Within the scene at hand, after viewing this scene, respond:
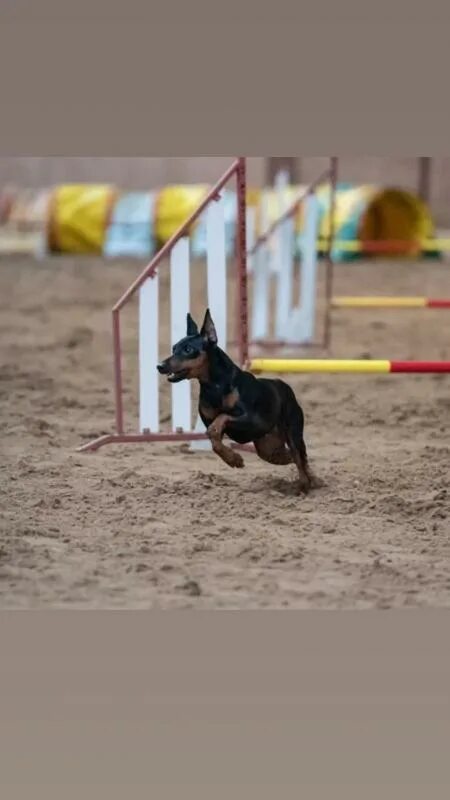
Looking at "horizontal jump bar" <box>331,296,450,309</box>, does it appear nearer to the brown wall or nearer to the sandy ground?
the sandy ground

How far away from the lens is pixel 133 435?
519cm

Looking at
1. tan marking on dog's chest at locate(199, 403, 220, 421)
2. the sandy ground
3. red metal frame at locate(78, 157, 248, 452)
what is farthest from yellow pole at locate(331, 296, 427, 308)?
tan marking on dog's chest at locate(199, 403, 220, 421)

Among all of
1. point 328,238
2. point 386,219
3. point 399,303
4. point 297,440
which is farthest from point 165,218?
point 297,440

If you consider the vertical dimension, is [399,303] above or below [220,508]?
above

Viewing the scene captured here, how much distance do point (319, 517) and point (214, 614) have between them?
3.77ft

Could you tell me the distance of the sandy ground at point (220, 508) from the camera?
3496mm

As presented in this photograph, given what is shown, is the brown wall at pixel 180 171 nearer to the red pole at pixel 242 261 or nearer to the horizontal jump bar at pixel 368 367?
the red pole at pixel 242 261

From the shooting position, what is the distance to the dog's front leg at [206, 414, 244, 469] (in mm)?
4195

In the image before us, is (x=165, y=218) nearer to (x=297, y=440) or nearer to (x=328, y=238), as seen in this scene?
(x=328, y=238)

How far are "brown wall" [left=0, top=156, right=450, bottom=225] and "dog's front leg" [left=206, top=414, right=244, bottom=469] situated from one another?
49.3ft

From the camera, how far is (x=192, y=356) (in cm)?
416

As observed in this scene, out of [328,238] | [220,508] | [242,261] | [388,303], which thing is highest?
[328,238]

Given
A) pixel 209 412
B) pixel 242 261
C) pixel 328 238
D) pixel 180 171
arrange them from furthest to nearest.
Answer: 1. pixel 180 171
2. pixel 328 238
3. pixel 242 261
4. pixel 209 412

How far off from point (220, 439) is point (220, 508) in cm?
31
